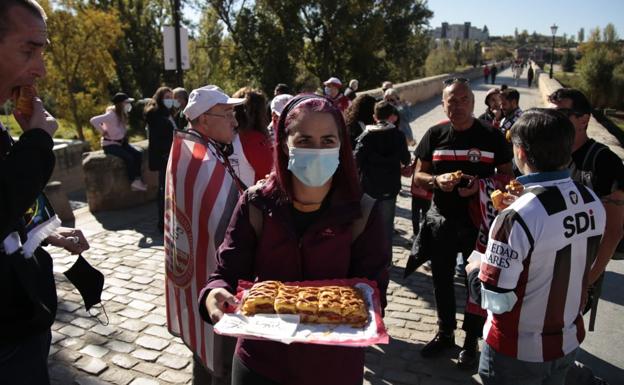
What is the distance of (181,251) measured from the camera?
3.09 m

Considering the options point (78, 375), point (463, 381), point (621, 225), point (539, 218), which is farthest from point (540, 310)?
→ point (78, 375)

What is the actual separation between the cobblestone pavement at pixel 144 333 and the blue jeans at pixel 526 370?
1.49 meters

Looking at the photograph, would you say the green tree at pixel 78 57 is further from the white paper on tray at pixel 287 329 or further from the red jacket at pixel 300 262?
the white paper on tray at pixel 287 329

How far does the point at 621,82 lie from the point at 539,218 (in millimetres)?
41817

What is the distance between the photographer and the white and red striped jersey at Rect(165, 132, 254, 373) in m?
3.01

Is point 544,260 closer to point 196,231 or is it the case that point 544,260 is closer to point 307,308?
point 307,308

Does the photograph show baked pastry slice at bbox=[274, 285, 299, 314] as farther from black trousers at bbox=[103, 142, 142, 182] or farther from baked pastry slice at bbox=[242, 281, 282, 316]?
black trousers at bbox=[103, 142, 142, 182]

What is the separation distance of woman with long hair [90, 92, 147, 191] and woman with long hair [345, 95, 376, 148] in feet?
13.9

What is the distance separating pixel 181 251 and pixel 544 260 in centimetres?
204

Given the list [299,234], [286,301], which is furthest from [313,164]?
[286,301]

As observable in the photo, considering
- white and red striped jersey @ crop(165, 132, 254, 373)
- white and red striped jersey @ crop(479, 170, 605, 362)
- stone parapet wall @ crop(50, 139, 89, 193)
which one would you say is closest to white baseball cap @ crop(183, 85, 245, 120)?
white and red striped jersey @ crop(165, 132, 254, 373)

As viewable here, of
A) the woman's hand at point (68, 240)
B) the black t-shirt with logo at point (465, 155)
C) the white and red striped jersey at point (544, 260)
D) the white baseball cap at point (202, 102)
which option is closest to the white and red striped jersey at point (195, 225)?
the white baseball cap at point (202, 102)

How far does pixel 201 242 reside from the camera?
301 cm

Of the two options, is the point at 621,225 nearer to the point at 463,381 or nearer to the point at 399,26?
the point at 463,381
